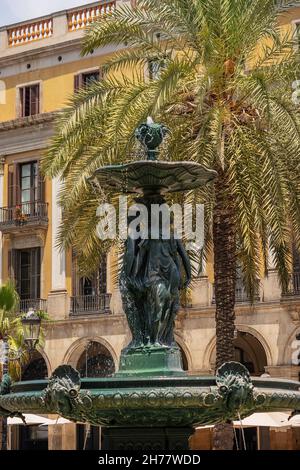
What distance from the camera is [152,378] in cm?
852

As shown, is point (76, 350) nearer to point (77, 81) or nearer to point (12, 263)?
point (12, 263)

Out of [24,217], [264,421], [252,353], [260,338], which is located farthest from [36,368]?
[264,421]

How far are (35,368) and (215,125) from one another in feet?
69.4

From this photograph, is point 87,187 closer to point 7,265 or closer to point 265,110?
point 265,110

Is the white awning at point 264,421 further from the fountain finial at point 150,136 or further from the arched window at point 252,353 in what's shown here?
the fountain finial at point 150,136

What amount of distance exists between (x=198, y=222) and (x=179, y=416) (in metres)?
8.71

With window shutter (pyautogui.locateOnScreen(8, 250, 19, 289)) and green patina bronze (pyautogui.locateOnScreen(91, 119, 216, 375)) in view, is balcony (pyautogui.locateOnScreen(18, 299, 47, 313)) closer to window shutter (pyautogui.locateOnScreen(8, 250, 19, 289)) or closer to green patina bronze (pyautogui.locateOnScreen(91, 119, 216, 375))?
window shutter (pyautogui.locateOnScreen(8, 250, 19, 289))

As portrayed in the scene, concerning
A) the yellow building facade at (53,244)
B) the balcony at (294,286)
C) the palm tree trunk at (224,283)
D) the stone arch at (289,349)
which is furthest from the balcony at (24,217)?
the palm tree trunk at (224,283)

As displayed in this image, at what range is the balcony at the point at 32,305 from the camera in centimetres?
3500

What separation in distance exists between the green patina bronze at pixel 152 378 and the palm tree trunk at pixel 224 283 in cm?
694

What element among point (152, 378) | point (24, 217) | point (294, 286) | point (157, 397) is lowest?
point (157, 397)

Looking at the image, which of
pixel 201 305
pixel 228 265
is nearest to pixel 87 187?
pixel 228 265

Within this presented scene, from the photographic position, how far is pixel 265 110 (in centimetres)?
1653

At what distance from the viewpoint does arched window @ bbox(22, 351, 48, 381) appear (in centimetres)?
3594
